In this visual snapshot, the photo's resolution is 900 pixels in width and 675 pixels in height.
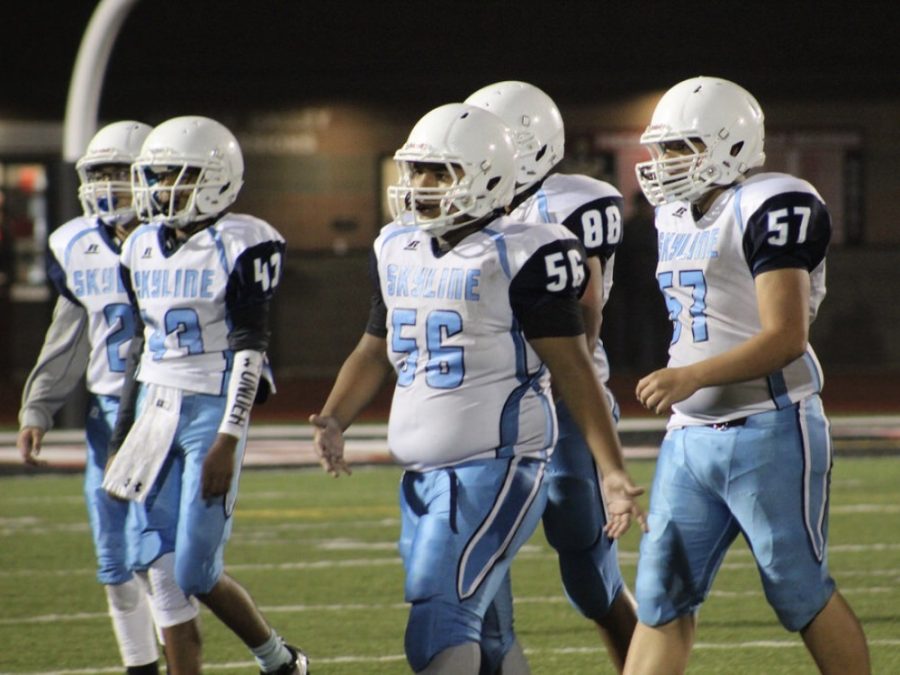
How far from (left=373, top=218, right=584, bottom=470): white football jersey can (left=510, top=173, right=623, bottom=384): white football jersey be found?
0.88m

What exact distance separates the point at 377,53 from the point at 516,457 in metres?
14.3

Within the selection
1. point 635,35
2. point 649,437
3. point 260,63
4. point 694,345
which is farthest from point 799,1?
point 694,345

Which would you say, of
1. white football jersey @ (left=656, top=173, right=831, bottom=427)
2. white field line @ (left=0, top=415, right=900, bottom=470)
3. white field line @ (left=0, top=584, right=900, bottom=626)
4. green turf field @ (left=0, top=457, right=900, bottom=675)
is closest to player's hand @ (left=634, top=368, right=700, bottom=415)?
white football jersey @ (left=656, top=173, right=831, bottom=427)

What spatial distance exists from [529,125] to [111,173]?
136 centimetres

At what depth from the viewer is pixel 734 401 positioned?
4148mm

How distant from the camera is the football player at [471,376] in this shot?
12.1 ft

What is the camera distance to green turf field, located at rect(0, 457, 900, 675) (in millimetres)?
5625

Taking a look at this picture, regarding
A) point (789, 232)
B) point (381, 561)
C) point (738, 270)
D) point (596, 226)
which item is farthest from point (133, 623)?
point (381, 561)

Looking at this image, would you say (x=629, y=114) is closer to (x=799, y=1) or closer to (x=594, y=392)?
(x=799, y=1)

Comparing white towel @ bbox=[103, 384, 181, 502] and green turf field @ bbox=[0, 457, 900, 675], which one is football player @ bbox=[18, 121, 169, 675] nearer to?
white towel @ bbox=[103, 384, 181, 502]

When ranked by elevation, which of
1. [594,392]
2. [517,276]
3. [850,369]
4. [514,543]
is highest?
[517,276]

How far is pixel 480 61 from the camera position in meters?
17.6

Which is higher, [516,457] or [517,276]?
[517,276]

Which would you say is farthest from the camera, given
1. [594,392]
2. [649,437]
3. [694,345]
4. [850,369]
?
[850,369]
